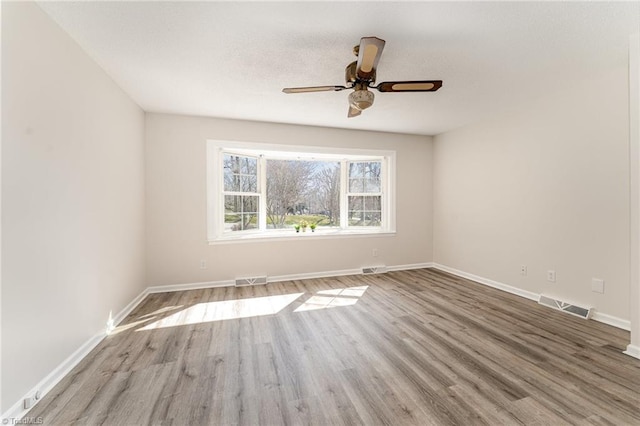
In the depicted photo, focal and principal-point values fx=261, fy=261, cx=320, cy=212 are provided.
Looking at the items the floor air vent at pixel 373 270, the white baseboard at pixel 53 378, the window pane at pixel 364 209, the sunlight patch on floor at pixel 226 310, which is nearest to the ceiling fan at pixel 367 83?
the sunlight patch on floor at pixel 226 310

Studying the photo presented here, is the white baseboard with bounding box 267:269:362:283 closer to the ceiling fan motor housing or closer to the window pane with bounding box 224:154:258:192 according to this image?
the window pane with bounding box 224:154:258:192

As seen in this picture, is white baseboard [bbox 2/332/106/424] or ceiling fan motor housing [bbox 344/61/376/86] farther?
ceiling fan motor housing [bbox 344/61/376/86]

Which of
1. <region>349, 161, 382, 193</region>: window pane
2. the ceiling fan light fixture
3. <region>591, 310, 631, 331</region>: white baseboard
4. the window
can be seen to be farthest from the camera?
<region>349, 161, 382, 193</region>: window pane

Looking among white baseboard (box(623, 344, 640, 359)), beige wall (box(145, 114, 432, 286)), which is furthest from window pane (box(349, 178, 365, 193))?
white baseboard (box(623, 344, 640, 359))

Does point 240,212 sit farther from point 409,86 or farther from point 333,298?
point 409,86

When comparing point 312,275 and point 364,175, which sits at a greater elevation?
point 364,175

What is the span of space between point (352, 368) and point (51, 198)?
236cm

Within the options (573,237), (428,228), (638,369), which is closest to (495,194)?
(573,237)

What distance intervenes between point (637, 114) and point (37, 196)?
14.0ft

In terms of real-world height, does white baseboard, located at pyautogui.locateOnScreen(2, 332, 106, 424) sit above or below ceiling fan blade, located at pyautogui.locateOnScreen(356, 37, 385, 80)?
below

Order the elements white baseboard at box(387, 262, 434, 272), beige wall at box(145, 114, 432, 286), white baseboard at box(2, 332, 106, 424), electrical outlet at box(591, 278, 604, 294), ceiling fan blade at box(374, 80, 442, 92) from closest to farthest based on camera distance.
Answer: white baseboard at box(2, 332, 106, 424), ceiling fan blade at box(374, 80, 442, 92), electrical outlet at box(591, 278, 604, 294), beige wall at box(145, 114, 432, 286), white baseboard at box(387, 262, 434, 272)

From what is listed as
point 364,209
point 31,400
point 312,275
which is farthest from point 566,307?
point 31,400

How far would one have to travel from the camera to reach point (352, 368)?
1.91 metres

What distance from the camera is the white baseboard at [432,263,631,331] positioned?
2505 mm
